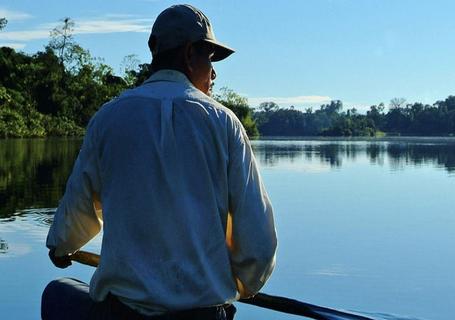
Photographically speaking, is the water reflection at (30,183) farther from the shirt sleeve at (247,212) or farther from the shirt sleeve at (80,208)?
the shirt sleeve at (247,212)

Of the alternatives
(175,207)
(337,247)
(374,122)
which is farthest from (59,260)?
(374,122)

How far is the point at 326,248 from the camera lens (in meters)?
8.94

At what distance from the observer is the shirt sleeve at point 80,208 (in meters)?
2.06

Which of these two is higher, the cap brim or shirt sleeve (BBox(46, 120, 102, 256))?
the cap brim

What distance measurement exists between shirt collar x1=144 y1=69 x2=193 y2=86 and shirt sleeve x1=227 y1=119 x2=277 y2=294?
19cm

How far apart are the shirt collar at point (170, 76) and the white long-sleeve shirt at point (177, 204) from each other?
0.04 m

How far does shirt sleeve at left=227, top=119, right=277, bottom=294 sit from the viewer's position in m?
1.94

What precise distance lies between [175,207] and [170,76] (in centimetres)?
35

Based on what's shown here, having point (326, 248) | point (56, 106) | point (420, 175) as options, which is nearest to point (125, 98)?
point (326, 248)

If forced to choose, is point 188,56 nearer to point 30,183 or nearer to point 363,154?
point 30,183

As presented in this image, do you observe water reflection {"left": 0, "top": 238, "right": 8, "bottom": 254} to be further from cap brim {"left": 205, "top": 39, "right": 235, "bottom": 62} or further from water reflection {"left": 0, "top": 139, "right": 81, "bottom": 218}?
cap brim {"left": 205, "top": 39, "right": 235, "bottom": 62}

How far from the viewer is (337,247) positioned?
9.07m

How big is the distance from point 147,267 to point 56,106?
58596mm

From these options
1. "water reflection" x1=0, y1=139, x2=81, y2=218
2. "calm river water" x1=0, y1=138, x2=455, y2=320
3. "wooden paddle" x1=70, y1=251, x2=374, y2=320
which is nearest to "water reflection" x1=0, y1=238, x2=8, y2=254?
"calm river water" x1=0, y1=138, x2=455, y2=320
